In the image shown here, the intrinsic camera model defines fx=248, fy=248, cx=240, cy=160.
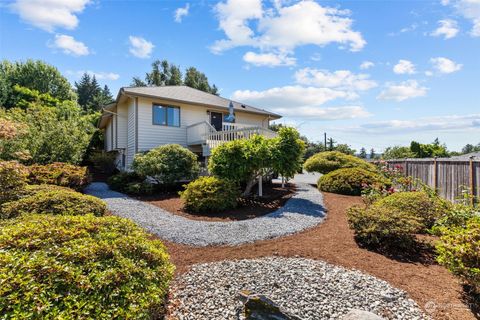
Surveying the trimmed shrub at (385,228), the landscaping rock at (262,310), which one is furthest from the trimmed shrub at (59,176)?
the trimmed shrub at (385,228)

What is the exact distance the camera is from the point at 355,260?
14.4 feet

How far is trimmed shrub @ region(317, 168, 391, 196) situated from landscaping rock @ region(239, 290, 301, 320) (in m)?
9.03

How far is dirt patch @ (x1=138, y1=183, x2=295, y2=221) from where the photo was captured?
7406 millimetres

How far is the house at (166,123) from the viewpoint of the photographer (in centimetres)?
1266

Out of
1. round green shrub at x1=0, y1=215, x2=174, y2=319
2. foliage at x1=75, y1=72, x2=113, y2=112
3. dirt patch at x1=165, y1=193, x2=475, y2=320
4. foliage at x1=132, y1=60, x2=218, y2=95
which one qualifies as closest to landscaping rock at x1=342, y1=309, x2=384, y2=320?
dirt patch at x1=165, y1=193, x2=475, y2=320

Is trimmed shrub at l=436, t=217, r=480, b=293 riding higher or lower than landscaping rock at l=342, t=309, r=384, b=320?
higher

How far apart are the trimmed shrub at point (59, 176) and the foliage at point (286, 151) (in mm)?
7355

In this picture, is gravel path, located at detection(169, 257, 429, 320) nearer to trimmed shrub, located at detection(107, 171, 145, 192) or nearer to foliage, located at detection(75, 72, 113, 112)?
trimmed shrub, located at detection(107, 171, 145, 192)

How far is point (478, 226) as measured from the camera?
3.69m

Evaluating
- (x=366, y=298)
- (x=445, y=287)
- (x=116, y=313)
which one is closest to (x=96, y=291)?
(x=116, y=313)

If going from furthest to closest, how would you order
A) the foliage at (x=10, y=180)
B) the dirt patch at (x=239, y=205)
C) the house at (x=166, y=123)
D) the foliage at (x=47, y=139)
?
the house at (x=166, y=123) < the foliage at (x=47, y=139) < the dirt patch at (x=239, y=205) < the foliage at (x=10, y=180)

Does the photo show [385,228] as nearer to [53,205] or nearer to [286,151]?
[286,151]

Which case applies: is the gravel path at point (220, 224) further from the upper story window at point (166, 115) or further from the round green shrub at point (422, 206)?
the upper story window at point (166, 115)

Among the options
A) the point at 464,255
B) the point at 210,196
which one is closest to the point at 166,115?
the point at 210,196
